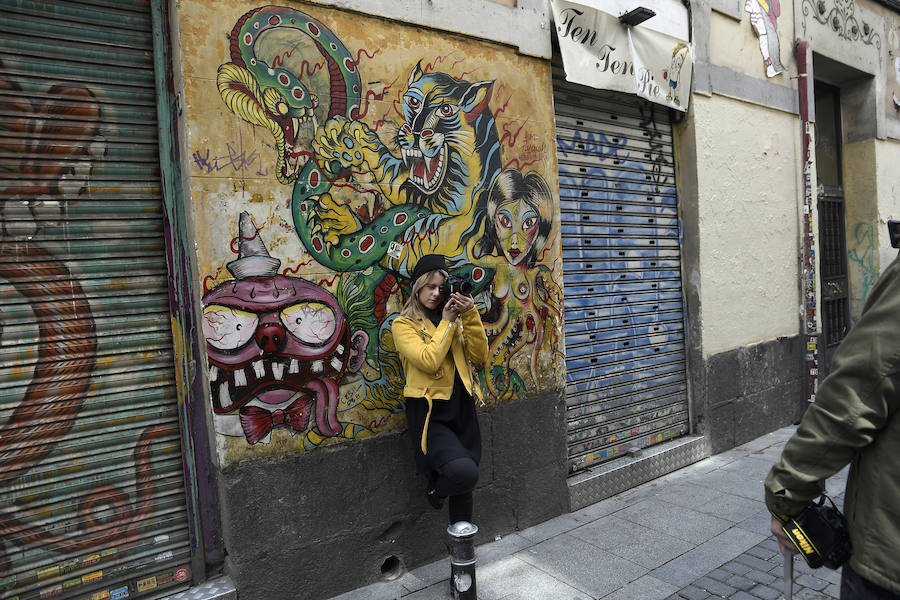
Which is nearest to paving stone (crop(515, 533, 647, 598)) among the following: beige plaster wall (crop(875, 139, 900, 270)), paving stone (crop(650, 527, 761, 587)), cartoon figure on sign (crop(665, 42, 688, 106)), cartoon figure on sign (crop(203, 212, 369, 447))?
paving stone (crop(650, 527, 761, 587))

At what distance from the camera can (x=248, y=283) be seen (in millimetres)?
3174

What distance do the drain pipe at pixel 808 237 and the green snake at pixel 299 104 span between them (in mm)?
5241

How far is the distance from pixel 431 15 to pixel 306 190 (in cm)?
147

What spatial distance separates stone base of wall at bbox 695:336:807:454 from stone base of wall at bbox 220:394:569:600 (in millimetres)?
2305

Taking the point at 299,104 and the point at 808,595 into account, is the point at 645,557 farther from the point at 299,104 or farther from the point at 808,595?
the point at 299,104

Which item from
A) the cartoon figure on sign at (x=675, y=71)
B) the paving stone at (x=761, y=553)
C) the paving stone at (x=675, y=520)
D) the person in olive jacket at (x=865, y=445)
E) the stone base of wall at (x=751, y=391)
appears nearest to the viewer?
the person in olive jacket at (x=865, y=445)

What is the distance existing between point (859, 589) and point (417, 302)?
7.76 feet

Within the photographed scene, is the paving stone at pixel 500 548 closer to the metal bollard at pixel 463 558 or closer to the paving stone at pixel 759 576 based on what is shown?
the metal bollard at pixel 463 558

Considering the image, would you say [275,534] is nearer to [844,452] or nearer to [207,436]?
[207,436]

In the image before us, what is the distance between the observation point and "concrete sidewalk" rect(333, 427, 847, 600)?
11.1 ft

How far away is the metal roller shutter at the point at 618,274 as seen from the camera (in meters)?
4.91

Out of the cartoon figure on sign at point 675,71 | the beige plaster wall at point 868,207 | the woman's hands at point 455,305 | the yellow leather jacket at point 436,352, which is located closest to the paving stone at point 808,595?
the yellow leather jacket at point 436,352

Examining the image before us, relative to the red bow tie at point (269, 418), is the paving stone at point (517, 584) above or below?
below

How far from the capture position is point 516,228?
430 centimetres
